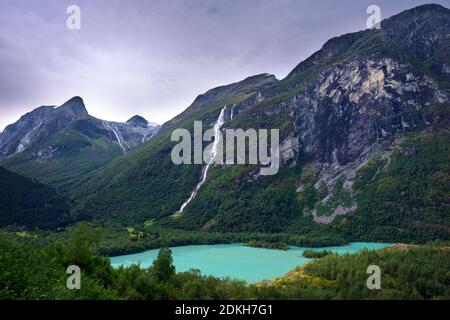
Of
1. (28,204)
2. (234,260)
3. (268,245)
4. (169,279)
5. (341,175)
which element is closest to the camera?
(169,279)

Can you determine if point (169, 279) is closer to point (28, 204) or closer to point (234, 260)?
point (234, 260)

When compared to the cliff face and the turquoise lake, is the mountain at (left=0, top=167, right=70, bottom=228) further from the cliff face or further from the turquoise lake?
the cliff face

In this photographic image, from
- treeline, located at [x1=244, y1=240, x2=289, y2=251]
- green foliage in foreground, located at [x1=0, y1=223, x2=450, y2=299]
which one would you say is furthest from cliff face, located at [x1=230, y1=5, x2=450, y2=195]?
green foliage in foreground, located at [x1=0, y1=223, x2=450, y2=299]

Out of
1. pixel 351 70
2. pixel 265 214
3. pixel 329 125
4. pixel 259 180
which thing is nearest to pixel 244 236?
pixel 265 214

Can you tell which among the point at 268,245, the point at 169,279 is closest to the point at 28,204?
the point at 268,245

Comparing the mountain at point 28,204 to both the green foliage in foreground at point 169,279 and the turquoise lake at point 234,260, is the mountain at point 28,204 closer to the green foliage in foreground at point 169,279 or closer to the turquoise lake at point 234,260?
the turquoise lake at point 234,260

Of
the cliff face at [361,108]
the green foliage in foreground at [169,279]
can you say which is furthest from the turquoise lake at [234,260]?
the cliff face at [361,108]
